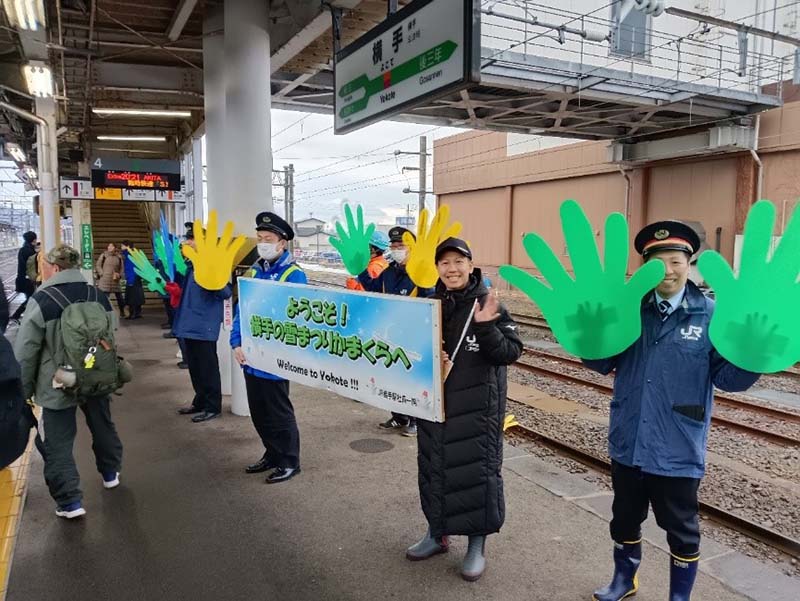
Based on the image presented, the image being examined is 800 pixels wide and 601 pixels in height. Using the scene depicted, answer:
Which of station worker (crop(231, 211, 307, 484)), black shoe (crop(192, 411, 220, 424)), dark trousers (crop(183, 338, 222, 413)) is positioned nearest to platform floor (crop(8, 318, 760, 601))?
station worker (crop(231, 211, 307, 484))

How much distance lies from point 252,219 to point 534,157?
65.7 ft

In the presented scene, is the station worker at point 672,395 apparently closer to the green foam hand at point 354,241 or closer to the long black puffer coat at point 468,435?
the long black puffer coat at point 468,435

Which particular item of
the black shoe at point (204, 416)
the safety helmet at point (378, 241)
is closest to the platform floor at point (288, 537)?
the black shoe at point (204, 416)

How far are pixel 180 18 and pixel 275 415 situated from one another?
18.2 ft

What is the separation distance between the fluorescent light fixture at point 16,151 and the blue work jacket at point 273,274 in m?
14.2

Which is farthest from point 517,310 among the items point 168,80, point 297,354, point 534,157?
point 297,354

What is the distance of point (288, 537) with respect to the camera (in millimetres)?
3818

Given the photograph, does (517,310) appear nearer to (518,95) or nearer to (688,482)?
(518,95)

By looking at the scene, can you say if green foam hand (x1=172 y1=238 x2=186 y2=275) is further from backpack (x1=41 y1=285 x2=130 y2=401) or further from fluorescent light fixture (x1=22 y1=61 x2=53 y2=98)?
backpack (x1=41 y1=285 x2=130 y2=401)

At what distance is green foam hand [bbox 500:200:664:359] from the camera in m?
2.63

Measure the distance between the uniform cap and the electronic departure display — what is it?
28.9 ft

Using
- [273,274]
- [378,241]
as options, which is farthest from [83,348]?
[378,241]

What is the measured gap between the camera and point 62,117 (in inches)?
480

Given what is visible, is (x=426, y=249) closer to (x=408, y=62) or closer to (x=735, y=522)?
(x=408, y=62)
